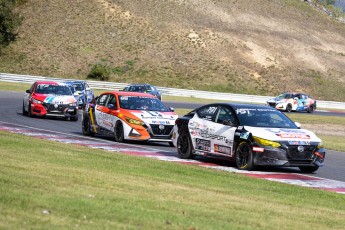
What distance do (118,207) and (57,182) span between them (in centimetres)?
185

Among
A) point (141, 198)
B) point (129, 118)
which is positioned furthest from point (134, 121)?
point (141, 198)

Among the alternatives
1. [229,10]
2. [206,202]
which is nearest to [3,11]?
[229,10]

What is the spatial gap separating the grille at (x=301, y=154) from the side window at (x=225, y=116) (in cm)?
156

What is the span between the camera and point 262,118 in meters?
17.4

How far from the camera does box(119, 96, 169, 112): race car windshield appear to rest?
74.2ft

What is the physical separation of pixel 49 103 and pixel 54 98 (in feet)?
1.80

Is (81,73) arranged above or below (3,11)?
below

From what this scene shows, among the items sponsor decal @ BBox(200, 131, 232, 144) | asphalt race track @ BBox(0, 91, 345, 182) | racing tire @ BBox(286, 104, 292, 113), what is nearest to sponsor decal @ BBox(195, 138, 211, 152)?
sponsor decal @ BBox(200, 131, 232, 144)

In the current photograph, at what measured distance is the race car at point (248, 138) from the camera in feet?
53.1

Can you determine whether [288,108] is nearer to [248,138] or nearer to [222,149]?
[222,149]

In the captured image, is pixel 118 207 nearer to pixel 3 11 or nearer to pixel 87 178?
pixel 87 178

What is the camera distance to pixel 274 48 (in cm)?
9012

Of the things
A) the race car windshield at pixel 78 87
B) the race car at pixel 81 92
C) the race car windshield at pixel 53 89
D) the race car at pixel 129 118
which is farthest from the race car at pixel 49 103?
the race car windshield at pixel 78 87

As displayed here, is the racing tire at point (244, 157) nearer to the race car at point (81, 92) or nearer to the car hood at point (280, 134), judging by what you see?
the car hood at point (280, 134)
